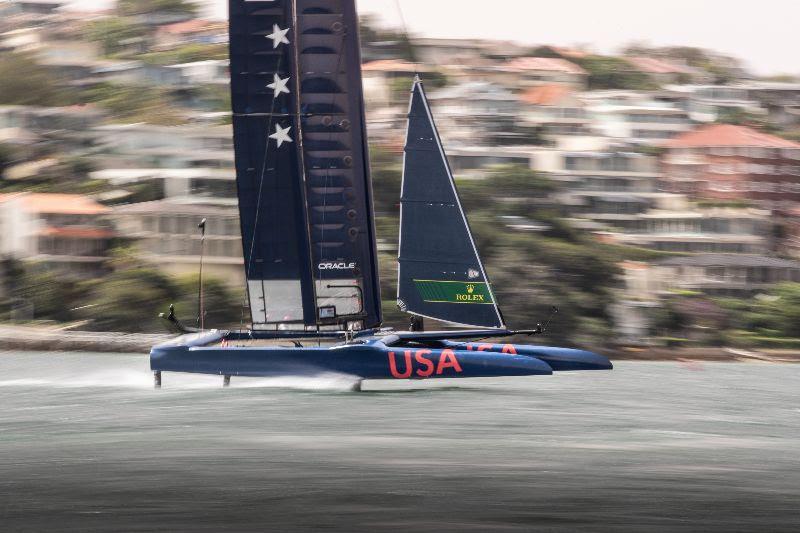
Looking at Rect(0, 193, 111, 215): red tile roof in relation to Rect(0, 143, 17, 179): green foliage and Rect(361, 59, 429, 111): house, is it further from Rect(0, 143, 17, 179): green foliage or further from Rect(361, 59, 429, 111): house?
Rect(361, 59, 429, 111): house

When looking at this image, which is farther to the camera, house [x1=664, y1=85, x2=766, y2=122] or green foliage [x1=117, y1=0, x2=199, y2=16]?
green foliage [x1=117, y1=0, x2=199, y2=16]

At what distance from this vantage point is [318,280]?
54.0ft

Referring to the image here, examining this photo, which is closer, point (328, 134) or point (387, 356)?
point (387, 356)

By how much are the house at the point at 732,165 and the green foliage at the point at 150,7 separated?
29.2m

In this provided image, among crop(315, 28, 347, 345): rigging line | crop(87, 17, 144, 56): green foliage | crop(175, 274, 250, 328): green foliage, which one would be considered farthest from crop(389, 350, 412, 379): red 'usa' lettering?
crop(87, 17, 144, 56): green foliage

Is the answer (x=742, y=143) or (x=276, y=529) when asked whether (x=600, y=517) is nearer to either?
(x=276, y=529)

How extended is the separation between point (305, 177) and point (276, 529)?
861 centimetres

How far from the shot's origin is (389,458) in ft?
35.4

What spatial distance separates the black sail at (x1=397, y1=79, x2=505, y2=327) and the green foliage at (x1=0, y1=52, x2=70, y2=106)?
34689 millimetres

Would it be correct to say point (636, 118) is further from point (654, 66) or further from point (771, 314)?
point (771, 314)

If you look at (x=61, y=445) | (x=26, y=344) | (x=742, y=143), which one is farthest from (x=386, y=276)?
(x=742, y=143)

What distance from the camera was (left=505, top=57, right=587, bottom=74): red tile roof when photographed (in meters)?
72.4

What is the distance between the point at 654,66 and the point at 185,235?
1982 inches

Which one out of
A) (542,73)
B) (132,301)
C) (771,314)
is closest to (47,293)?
(132,301)
